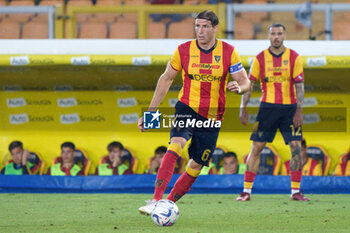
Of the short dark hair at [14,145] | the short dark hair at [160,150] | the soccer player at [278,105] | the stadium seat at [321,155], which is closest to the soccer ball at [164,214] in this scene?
the soccer player at [278,105]

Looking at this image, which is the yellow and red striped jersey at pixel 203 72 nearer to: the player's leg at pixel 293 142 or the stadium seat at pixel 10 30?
the player's leg at pixel 293 142

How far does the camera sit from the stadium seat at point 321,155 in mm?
8992

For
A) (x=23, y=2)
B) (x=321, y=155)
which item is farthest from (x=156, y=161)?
(x=23, y=2)

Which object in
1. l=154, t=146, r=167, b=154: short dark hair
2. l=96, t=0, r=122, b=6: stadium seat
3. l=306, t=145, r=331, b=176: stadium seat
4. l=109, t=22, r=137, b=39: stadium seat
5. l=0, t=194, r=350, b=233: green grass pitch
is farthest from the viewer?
l=96, t=0, r=122, b=6: stadium seat

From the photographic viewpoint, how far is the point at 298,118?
7000mm

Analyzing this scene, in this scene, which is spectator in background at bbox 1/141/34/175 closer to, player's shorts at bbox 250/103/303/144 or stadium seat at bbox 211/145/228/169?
stadium seat at bbox 211/145/228/169

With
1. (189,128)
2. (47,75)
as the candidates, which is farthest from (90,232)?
(47,75)

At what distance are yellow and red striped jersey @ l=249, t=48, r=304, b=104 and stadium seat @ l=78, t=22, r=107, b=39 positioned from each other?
2.71 m

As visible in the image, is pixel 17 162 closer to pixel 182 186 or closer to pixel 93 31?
pixel 93 31

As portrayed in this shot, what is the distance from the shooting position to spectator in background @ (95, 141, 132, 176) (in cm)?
915

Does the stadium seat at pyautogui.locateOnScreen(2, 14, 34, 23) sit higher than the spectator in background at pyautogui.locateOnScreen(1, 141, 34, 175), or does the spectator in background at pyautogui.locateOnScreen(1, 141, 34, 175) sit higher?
the stadium seat at pyautogui.locateOnScreen(2, 14, 34, 23)

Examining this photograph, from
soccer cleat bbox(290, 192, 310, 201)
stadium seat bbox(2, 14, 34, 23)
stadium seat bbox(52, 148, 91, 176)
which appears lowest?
soccer cleat bbox(290, 192, 310, 201)

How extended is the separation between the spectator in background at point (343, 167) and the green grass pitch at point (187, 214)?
1470mm

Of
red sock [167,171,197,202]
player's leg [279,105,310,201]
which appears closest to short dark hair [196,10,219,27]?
red sock [167,171,197,202]
